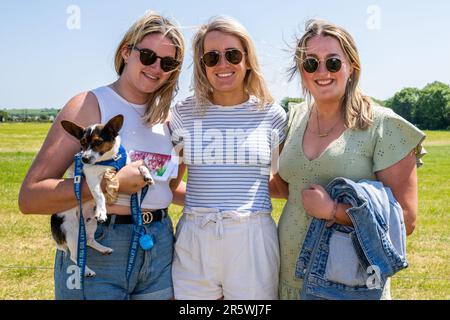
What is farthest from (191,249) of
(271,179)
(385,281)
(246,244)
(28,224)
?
(28,224)

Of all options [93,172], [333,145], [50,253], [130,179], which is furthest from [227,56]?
[50,253]

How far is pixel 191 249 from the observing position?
377cm

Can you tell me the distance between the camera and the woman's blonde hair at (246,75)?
3.95 meters

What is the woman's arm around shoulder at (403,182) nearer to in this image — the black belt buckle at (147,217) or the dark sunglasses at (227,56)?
the dark sunglasses at (227,56)

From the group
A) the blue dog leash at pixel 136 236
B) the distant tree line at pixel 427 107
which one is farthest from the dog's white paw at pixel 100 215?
the distant tree line at pixel 427 107

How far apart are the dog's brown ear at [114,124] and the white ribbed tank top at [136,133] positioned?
0.19 metres

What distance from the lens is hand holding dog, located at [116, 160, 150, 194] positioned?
11.1ft

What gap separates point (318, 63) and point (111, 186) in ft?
5.60

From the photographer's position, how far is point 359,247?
11.0 ft

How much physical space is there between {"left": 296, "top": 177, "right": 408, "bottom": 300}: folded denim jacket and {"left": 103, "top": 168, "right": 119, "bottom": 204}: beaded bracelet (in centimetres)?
137

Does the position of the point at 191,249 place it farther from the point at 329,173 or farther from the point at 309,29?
the point at 309,29

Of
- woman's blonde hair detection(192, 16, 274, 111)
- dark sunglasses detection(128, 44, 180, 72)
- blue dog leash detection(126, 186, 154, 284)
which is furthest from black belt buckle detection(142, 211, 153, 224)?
dark sunglasses detection(128, 44, 180, 72)

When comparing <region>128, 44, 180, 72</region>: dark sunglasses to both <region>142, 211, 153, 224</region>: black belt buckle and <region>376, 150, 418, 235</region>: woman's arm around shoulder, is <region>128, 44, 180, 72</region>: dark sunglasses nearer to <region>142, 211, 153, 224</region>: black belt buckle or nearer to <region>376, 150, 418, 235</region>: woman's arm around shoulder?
<region>142, 211, 153, 224</region>: black belt buckle
